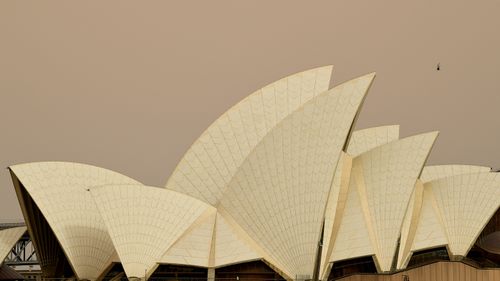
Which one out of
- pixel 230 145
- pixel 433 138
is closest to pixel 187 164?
pixel 230 145

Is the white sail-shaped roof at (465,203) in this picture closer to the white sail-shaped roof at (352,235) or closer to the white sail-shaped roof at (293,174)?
the white sail-shaped roof at (352,235)

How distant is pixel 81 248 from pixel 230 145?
11.3 metres

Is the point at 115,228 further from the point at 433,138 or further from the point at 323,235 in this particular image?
the point at 433,138

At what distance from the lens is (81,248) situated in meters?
43.2

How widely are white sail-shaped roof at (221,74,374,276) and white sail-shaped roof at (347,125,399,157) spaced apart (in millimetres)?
12444

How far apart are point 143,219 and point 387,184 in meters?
14.4

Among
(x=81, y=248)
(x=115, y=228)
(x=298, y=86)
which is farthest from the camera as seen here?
(x=298, y=86)

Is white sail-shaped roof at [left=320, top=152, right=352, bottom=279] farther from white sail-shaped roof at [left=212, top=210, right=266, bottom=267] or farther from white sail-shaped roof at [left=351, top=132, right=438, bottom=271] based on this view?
white sail-shaped roof at [left=212, top=210, right=266, bottom=267]

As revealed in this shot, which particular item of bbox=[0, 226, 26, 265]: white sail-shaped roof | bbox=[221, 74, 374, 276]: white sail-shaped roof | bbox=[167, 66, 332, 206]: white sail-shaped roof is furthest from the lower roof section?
bbox=[0, 226, 26, 265]: white sail-shaped roof

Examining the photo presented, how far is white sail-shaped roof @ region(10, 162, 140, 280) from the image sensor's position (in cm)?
4319

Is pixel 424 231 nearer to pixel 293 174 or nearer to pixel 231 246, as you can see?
pixel 293 174

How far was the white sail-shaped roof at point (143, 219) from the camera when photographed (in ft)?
129

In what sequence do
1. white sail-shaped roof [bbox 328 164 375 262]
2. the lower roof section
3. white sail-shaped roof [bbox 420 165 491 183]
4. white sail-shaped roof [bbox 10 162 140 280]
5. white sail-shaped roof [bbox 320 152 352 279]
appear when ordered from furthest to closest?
white sail-shaped roof [bbox 420 165 491 183] < white sail-shaped roof [bbox 10 162 140 280] < the lower roof section < white sail-shaped roof [bbox 328 164 375 262] < white sail-shaped roof [bbox 320 152 352 279]

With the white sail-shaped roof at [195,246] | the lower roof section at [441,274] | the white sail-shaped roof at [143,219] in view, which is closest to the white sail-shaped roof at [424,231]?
the lower roof section at [441,274]
